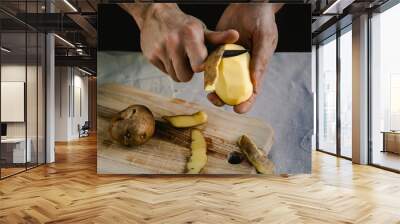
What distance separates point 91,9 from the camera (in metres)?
8.15

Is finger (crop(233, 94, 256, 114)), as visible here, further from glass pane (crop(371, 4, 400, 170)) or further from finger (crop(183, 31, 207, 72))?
glass pane (crop(371, 4, 400, 170))

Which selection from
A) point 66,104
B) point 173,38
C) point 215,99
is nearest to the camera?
point 173,38

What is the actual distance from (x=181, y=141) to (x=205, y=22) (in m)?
1.90

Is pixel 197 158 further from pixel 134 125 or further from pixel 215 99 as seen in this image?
pixel 134 125

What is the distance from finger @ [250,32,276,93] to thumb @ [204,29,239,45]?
33cm

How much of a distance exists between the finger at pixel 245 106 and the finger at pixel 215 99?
24cm

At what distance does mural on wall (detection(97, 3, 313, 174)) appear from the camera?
6.00 metres

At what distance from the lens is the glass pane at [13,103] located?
6.09 meters

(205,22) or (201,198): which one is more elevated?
(205,22)

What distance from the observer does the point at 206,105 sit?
19.7 ft

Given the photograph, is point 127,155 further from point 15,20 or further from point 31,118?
point 15,20

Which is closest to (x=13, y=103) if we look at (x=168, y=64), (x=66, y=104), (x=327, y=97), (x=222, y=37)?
(x=168, y=64)

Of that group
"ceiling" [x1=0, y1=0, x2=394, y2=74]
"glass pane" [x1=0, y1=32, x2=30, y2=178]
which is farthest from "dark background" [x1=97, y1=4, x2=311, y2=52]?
"glass pane" [x1=0, y1=32, x2=30, y2=178]

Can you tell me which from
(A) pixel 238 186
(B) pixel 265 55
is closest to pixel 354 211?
(A) pixel 238 186
